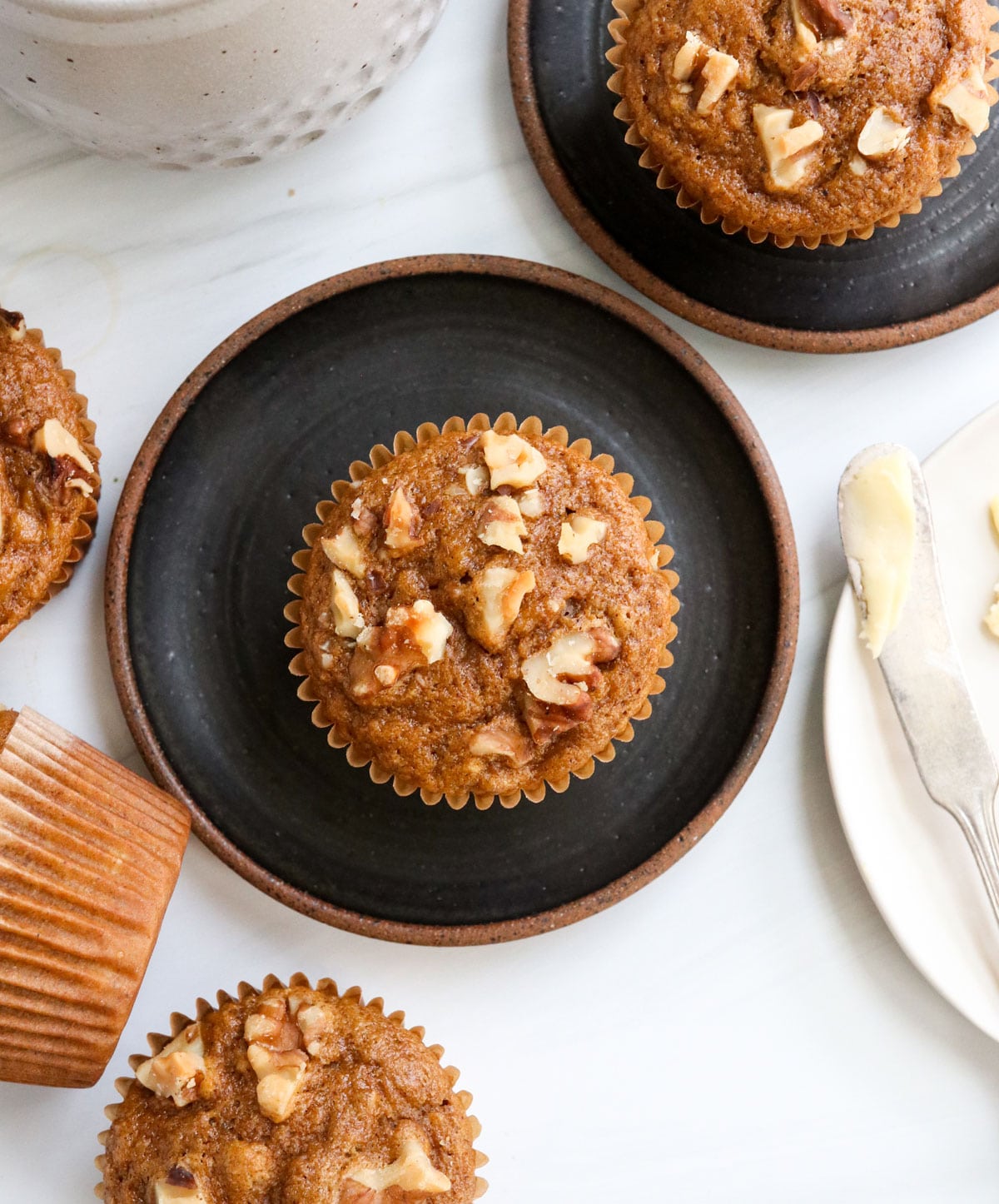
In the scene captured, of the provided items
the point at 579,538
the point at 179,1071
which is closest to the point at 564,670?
the point at 579,538

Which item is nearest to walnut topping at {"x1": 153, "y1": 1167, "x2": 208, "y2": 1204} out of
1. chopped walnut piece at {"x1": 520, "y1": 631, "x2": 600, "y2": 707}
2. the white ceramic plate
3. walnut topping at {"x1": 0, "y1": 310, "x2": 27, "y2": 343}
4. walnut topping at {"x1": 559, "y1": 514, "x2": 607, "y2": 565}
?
chopped walnut piece at {"x1": 520, "y1": 631, "x2": 600, "y2": 707}

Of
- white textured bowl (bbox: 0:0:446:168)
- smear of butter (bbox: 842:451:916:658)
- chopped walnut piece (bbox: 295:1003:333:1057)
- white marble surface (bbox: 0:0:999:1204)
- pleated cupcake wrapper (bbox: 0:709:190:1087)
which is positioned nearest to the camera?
white textured bowl (bbox: 0:0:446:168)

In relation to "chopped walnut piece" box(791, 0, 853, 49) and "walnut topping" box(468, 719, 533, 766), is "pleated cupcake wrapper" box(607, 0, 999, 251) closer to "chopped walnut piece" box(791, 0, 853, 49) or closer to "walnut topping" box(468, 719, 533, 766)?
"chopped walnut piece" box(791, 0, 853, 49)

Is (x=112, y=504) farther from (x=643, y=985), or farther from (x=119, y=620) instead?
(x=643, y=985)

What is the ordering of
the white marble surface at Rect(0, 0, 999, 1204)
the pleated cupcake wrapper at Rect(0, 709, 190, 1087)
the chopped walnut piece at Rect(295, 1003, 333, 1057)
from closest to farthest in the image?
the pleated cupcake wrapper at Rect(0, 709, 190, 1087), the chopped walnut piece at Rect(295, 1003, 333, 1057), the white marble surface at Rect(0, 0, 999, 1204)

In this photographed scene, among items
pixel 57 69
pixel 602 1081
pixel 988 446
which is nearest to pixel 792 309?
pixel 988 446

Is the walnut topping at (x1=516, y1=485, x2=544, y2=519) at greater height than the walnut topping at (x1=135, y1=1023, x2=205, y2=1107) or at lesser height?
greater

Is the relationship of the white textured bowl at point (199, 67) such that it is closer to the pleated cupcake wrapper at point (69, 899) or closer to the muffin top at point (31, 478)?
the muffin top at point (31, 478)
